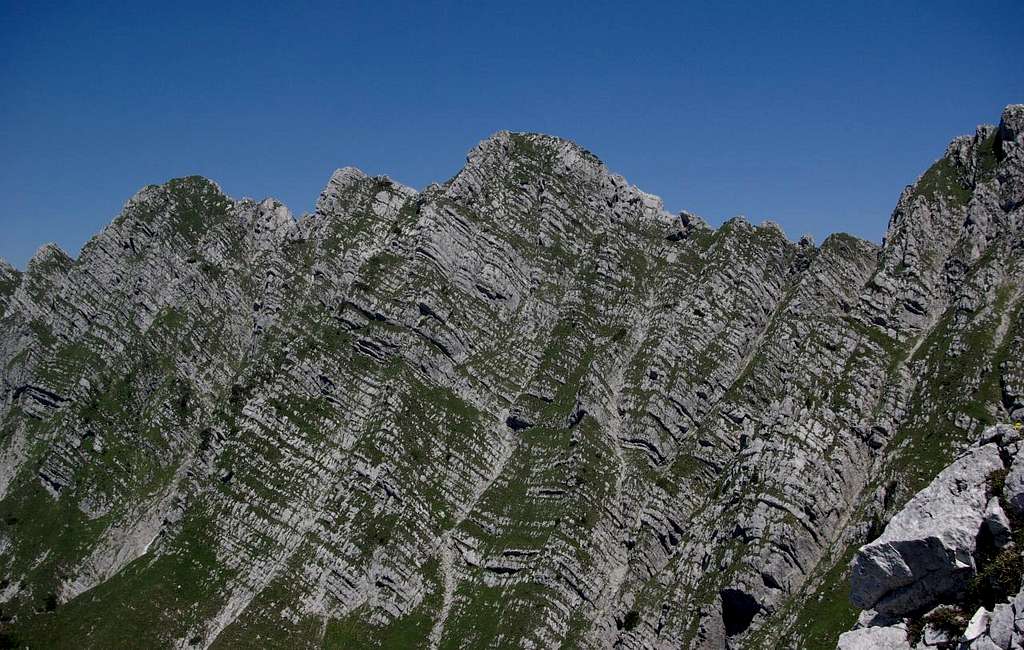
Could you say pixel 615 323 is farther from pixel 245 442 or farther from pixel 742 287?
pixel 245 442

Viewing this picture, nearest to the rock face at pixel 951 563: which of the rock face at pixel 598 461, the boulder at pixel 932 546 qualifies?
the boulder at pixel 932 546

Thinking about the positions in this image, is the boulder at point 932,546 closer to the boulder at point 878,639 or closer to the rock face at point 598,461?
the boulder at point 878,639

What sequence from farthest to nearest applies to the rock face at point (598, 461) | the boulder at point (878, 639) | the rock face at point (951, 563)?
the rock face at point (598, 461) → the boulder at point (878, 639) → the rock face at point (951, 563)

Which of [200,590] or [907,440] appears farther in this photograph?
[200,590]

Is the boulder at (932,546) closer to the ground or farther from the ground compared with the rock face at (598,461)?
closer to the ground

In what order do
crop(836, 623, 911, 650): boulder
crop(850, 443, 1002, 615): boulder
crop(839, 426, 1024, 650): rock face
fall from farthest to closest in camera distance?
1. crop(836, 623, 911, 650): boulder
2. crop(850, 443, 1002, 615): boulder
3. crop(839, 426, 1024, 650): rock face

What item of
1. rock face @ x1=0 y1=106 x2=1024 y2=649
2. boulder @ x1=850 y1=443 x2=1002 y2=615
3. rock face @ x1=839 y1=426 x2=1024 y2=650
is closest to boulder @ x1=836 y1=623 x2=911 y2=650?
rock face @ x1=839 y1=426 x2=1024 y2=650

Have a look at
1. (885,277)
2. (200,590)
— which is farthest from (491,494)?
(885,277)

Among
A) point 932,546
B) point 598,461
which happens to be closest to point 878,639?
point 932,546

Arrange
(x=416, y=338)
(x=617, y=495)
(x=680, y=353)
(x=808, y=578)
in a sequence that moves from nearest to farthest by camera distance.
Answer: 1. (x=808, y=578)
2. (x=617, y=495)
3. (x=680, y=353)
4. (x=416, y=338)

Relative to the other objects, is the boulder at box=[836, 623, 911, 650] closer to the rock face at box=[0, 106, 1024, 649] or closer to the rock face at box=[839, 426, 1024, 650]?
the rock face at box=[839, 426, 1024, 650]

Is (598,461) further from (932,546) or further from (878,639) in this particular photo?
(932,546)
